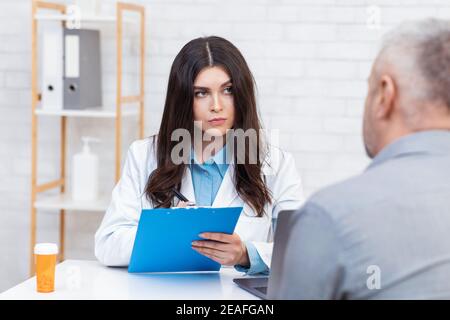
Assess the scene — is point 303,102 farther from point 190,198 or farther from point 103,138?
point 190,198

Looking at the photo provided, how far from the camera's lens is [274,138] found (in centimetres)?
325

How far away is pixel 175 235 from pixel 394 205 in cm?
90

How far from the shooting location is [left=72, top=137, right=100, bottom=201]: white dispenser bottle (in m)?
3.16

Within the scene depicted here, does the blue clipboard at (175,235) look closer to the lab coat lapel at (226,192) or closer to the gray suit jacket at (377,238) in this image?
the lab coat lapel at (226,192)

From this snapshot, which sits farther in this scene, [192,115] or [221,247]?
[192,115]

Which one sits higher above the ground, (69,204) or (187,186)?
(187,186)

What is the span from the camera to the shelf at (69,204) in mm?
3100

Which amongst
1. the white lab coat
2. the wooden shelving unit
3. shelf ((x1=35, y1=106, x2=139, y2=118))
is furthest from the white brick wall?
the white lab coat

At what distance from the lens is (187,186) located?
224 centimetres

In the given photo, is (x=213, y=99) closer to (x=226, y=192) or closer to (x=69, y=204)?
(x=226, y=192)

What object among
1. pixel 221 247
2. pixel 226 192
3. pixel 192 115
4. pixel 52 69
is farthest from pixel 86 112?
pixel 221 247

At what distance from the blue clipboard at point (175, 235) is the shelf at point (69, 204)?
1.21 m

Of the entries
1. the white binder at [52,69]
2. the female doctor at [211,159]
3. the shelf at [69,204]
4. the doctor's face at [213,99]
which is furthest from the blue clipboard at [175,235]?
the white binder at [52,69]

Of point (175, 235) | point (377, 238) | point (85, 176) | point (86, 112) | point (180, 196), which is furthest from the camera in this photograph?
point (85, 176)
